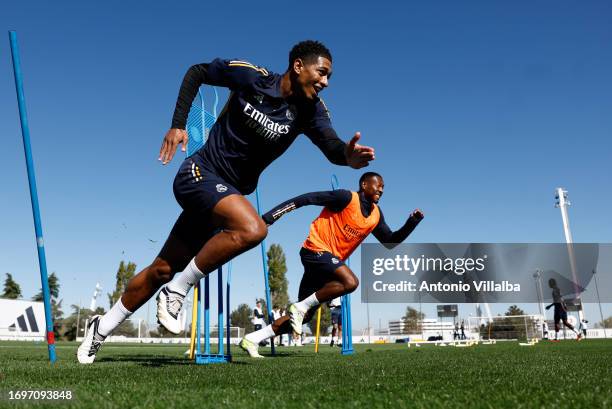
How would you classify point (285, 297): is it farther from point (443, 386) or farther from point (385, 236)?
point (443, 386)

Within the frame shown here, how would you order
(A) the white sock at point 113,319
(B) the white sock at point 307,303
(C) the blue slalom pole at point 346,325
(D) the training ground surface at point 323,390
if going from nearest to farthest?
(D) the training ground surface at point 323,390, (A) the white sock at point 113,319, (B) the white sock at point 307,303, (C) the blue slalom pole at point 346,325

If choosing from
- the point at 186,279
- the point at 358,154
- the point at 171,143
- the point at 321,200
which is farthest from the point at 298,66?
the point at 321,200

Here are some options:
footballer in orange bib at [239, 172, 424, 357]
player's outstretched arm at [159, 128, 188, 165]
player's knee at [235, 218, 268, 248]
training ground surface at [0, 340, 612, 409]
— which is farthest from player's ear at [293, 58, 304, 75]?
footballer in orange bib at [239, 172, 424, 357]

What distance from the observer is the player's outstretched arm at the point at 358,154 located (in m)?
3.52

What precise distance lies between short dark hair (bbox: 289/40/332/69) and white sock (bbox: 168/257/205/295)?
5.68 ft

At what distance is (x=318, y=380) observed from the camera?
2773mm

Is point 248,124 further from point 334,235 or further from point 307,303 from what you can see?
point 334,235

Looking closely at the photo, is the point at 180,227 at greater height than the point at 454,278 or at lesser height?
lesser

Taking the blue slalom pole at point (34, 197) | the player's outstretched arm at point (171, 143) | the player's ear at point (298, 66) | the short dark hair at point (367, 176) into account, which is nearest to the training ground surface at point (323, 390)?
the player's outstretched arm at point (171, 143)

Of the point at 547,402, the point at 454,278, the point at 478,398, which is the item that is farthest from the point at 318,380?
the point at 454,278

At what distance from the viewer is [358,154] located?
3.55 metres

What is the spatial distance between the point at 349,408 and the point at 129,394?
1.01 metres

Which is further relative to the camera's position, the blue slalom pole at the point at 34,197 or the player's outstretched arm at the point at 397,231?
the player's outstretched arm at the point at 397,231

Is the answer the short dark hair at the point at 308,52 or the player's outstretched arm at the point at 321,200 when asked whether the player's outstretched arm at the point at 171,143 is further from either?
the player's outstretched arm at the point at 321,200
